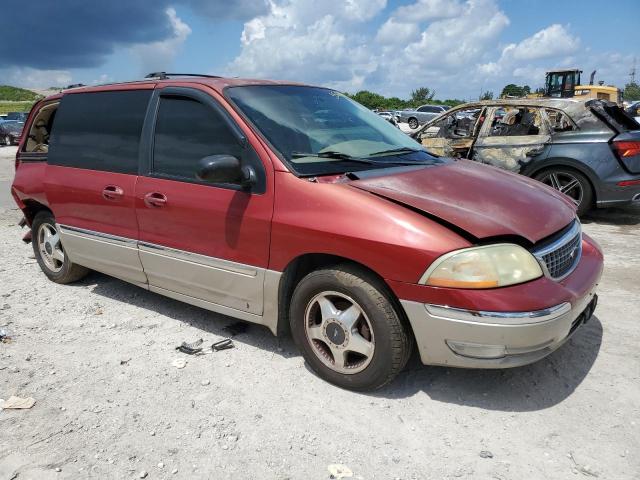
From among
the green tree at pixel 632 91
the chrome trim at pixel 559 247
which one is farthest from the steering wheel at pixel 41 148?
the green tree at pixel 632 91

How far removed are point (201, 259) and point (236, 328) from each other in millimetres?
735

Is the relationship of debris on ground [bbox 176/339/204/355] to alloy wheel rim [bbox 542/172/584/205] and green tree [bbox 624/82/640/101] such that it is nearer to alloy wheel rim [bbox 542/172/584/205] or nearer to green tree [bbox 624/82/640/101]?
alloy wheel rim [bbox 542/172/584/205]

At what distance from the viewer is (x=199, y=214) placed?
11.2ft

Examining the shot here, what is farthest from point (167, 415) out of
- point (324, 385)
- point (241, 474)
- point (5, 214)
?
point (5, 214)

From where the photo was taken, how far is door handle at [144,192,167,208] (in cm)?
361

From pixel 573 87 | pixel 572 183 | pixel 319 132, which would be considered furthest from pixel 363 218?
pixel 573 87

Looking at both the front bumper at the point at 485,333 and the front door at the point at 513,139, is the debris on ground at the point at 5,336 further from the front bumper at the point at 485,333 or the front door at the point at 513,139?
the front door at the point at 513,139

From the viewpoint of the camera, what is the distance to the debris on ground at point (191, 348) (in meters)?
3.60

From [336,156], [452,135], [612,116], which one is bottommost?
[336,156]

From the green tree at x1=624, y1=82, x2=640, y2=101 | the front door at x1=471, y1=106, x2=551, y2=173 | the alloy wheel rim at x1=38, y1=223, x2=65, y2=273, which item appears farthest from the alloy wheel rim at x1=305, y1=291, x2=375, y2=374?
the green tree at x1=624, y1=82, x2=640, y2=101

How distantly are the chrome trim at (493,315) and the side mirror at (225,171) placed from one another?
131cm

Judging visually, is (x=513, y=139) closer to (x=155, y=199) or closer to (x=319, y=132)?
(x=319, y=132)

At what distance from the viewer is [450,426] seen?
2.74 metres

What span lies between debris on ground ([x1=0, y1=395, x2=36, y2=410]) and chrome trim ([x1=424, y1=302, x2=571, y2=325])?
233 centimetres
